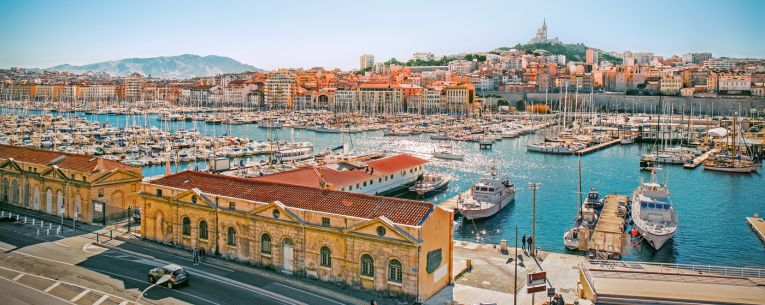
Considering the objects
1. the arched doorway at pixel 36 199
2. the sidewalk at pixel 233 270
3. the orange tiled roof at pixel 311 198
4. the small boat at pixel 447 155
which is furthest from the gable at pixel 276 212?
the small boat at pixel 447 155

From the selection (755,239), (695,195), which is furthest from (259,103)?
(755,239)

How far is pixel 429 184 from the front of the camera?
40.7 metres

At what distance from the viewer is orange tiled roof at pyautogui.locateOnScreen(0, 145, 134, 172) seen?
89.0ft

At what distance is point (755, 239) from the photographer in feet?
98.4

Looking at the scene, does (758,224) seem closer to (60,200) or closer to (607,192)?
(607,192)

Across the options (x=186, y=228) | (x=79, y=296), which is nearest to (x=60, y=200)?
(x=186, y=228)

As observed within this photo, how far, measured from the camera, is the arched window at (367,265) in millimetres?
18297

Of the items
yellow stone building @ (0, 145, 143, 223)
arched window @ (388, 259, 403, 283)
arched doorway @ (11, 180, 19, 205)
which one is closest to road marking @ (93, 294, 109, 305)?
arched window @ (388, 259, 403, 283)

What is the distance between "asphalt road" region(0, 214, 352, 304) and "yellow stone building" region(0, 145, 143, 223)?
2.63m

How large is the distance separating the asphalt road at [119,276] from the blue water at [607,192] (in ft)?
44.6

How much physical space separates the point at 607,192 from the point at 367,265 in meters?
28.6

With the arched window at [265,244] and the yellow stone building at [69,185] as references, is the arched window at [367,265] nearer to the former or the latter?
the arched window at [265,244]

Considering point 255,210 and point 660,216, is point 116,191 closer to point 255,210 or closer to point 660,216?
point 255,210

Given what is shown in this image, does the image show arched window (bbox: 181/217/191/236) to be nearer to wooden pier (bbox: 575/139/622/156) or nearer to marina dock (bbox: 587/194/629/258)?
marina dock (bbox: 587/194/629/258)
